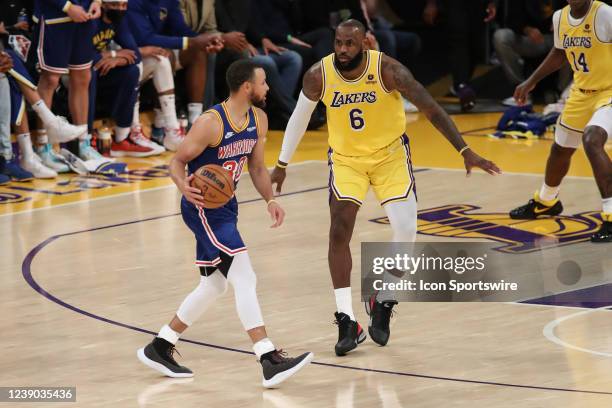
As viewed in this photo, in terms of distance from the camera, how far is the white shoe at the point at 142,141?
43.8 feet

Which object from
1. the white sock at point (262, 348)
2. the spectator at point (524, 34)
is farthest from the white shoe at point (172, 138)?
the white sock at point (262, 348)

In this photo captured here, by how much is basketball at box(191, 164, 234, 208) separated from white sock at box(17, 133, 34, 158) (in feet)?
19.9

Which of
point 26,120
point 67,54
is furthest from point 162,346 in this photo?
point 67,54

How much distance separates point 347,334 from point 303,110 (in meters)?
1.27

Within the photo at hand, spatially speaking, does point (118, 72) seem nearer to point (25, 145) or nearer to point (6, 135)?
point (25, 145)

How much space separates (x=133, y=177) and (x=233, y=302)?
182 inches

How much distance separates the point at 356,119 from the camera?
22.7 feet

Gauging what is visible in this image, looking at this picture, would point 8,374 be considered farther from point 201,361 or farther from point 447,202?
point 447,202

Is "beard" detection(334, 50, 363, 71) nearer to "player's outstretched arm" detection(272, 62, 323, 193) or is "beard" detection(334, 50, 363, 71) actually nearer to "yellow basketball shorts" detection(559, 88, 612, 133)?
"player's outstretched arm" detection(272, 62, 323, 193)

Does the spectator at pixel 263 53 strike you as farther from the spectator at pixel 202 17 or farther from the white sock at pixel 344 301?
the white sock at pixel 344 301

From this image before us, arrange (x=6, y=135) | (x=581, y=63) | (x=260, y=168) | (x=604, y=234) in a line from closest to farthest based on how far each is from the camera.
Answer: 1. (x=260, y=168)
2. (x=604, y=234)
3. (x=581, y=63)
4. (x=6, y=135)

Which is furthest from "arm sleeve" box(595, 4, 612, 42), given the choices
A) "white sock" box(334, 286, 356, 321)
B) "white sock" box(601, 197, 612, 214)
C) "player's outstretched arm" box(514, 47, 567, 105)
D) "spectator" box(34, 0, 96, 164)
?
"spectator" box(34, 0, 96, 164)

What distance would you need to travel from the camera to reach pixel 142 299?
791 cm

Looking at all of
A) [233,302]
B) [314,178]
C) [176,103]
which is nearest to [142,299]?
[233,302]
